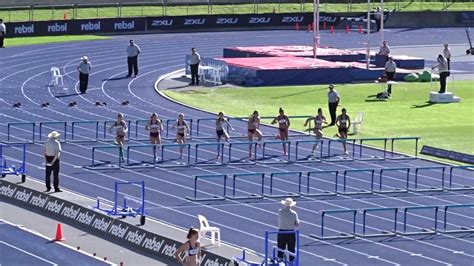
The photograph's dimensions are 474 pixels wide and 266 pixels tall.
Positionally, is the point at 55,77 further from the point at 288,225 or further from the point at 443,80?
the point at 288,225

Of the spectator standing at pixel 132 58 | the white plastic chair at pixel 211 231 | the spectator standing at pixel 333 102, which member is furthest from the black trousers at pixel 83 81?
the white plastic chair at pixel 211 231

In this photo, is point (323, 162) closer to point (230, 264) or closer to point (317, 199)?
Answer: point (317, 199)

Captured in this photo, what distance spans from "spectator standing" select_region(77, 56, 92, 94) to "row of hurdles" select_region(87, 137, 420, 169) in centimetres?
1185

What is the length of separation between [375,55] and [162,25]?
1899 centimetres

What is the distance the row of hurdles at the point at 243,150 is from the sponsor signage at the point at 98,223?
15.2 ft

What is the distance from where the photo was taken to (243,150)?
38375 millimetres

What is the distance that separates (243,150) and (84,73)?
13105 mm

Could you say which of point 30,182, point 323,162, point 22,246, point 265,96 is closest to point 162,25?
point 265,96

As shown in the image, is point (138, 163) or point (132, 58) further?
point (132, 58)

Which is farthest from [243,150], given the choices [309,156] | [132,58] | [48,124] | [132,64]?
[132,64]

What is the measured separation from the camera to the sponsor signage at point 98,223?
2520 centimetres

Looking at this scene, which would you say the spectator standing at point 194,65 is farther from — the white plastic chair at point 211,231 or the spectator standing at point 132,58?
the white plastic chair at point 211,231

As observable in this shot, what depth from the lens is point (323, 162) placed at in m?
36.5

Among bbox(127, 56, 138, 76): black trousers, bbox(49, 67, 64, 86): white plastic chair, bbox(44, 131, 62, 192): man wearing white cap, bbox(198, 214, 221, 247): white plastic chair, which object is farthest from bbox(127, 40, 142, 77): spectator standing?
bbox(198, 214, 221, 247): white plastic chair
